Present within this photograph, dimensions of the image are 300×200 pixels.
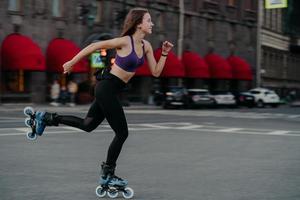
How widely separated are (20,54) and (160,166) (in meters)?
23.3

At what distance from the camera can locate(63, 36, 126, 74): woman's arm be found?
6203mm

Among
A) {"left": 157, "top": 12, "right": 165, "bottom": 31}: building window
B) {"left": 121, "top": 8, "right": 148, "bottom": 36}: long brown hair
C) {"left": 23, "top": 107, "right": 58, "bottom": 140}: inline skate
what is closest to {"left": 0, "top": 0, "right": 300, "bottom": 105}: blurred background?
{"left": 157, "top": 12, "right": 165, "bottom": 31}: building window

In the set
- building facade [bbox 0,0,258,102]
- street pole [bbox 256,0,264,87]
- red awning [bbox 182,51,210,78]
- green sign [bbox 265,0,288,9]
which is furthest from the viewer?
street pole [bbox 256,0,264,87]

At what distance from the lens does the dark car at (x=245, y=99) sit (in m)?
46.0

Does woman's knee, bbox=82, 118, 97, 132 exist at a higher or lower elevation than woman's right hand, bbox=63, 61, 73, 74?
lower

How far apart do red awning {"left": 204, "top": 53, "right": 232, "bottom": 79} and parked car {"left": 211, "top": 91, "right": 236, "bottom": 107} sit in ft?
18.7

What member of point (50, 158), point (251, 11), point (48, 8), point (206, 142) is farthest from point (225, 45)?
point (50, 158)

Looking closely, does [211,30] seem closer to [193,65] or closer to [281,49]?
[193,65]

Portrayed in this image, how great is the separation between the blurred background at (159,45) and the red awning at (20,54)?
0.05 metres

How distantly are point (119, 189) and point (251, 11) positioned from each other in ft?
175

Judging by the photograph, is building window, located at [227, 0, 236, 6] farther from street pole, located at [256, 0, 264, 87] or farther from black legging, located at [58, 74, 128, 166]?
black legging, located at [58, 74, 128, 166]

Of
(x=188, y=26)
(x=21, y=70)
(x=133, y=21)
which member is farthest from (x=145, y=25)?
(x=188, y=26)

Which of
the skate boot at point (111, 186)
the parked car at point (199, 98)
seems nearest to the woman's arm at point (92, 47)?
the skate boot at point (111, 186)

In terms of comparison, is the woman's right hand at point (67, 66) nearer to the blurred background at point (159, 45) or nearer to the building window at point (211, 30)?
the blurred background at point (159, 45)
